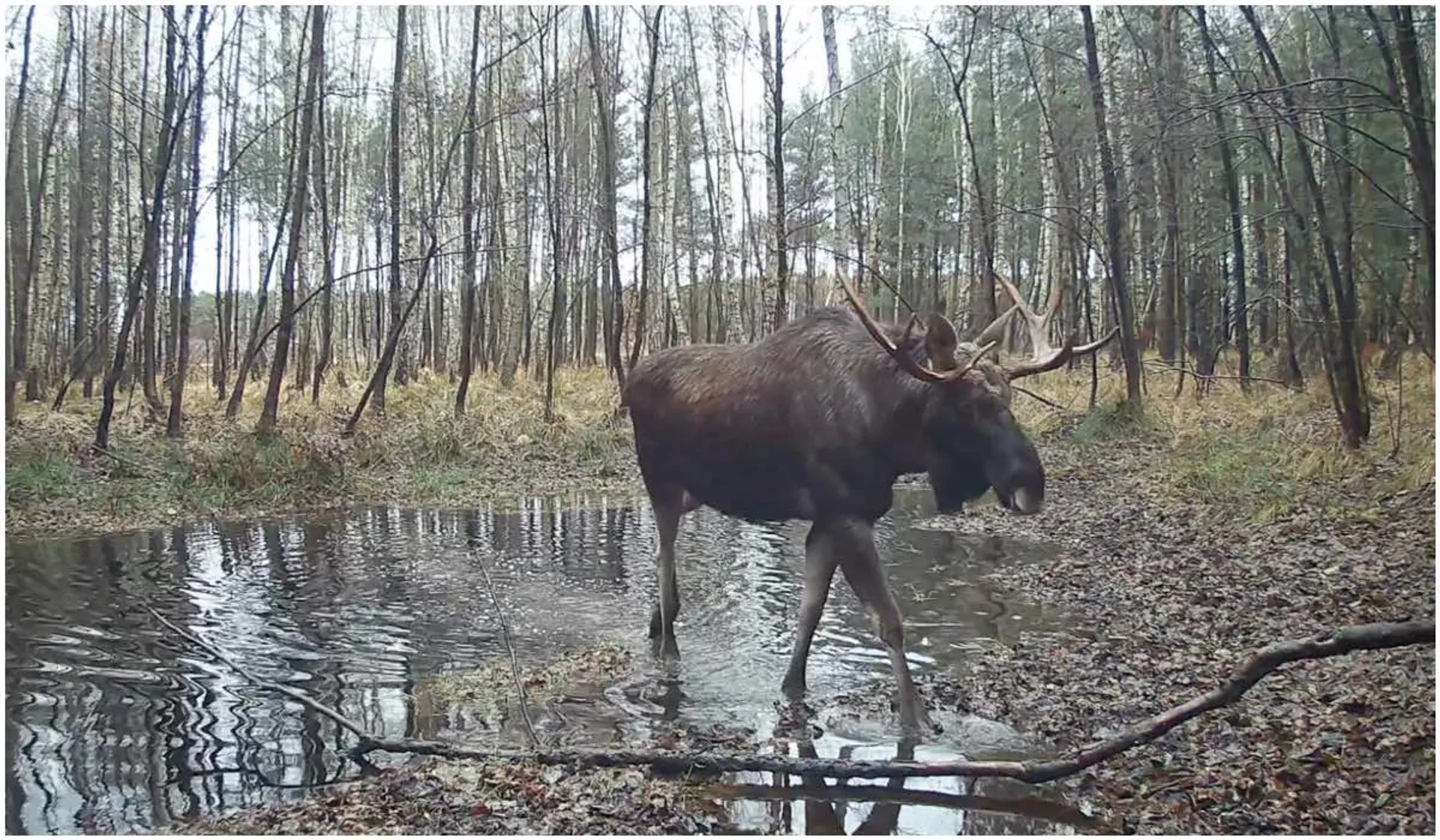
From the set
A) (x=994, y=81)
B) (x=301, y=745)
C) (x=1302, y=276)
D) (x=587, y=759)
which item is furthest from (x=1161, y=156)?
(x=301, y=745)

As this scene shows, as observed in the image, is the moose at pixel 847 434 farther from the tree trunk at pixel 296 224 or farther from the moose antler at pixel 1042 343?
the tree trunk at pixel 296 224

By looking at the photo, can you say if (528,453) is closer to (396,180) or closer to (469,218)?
(396,180)

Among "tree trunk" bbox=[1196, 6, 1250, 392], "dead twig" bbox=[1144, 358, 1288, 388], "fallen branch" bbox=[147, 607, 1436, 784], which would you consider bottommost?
"fallen branch" bbox=[147, 607, 1436, 784]

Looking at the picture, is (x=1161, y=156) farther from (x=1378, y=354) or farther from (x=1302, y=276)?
(x=1378, y=354)

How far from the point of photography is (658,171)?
1334 centimetres

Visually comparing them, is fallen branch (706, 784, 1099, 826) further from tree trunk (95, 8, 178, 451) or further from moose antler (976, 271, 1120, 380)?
tree trunk (95, 8, 178, 451)

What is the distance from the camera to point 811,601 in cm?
490

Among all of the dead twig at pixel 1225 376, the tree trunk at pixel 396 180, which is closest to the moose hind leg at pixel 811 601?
the dead twig at pixel 1225 376

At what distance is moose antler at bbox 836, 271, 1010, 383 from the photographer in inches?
165

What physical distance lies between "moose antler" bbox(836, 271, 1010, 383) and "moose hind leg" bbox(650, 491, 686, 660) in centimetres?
166

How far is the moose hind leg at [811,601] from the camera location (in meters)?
4.85

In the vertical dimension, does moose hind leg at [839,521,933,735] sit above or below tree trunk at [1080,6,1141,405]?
below

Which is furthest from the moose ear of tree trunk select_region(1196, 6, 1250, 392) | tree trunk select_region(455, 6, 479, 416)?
tree trunk select_region(455, 6, 479, 416)

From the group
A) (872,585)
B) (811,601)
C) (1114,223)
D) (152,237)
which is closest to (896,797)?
(872,585)
